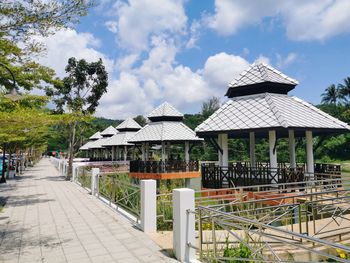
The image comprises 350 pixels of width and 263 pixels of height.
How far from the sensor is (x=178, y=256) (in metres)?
5.41

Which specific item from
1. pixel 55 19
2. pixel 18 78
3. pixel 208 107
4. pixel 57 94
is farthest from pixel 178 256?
pixel 208 107

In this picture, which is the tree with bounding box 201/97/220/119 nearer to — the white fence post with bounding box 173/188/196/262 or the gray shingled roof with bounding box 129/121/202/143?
the gray shingled roof with bounding box 129/121/202/143

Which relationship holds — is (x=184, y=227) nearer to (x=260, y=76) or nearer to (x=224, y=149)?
(x=224, y=149)

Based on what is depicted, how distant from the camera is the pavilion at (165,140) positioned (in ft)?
64.8

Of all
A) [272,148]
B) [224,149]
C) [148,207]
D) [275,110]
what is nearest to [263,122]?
[275,110]

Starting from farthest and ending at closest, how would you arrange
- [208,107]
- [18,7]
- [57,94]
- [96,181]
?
[208,107] → [57,94] → [96,181] → [18,7]

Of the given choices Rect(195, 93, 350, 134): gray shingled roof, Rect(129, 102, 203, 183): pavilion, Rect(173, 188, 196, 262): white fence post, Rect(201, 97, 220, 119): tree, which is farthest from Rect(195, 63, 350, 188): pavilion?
Rect(201, 97, 220, 119): tree

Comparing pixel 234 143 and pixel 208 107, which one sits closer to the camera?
pixel 234 143

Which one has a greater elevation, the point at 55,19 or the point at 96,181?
the point at 55,19

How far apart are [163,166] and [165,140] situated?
5.75 ft

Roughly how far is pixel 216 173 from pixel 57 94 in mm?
15139

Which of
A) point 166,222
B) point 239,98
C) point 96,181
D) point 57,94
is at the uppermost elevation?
point 57,94

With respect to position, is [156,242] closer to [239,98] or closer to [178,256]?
[178,256]

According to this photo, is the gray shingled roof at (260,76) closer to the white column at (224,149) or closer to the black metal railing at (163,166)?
the white column at (224,149)
